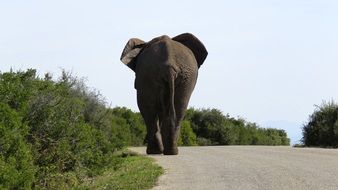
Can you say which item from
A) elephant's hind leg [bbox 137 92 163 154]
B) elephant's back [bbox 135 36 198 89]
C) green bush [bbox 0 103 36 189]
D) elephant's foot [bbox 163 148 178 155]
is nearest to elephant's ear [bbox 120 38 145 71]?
elephant's back [bbox 135 36 198 89]

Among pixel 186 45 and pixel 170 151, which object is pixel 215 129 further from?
pixel 170 151

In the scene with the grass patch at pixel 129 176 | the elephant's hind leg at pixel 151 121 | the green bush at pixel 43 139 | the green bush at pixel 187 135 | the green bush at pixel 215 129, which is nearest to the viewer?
the green bush at pixel 43 139

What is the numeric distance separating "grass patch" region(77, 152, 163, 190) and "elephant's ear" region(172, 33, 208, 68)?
608 centimetres

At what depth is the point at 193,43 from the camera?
21.5m

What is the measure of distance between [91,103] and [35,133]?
12.9 metres

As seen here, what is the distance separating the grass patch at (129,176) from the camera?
39.0 feet

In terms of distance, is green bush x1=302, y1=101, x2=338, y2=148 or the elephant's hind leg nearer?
the elephant's hind leg

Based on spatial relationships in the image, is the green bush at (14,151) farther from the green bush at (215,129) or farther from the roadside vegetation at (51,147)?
the green bush at (215,129)

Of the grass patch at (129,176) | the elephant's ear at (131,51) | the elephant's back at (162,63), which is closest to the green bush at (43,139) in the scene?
the grass patch at (129,176)

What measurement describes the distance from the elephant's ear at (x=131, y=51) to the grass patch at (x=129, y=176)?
4598 mm

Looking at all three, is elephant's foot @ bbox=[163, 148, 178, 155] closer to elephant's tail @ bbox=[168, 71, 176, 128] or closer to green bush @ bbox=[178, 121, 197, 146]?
elephant's tail @ bbox=[168, 71, 176, 128]

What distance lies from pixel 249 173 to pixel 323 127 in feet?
69.2

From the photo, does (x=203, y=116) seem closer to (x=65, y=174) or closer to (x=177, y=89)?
Answer: (x=177, y=89)

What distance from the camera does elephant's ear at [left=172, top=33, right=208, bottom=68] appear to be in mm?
21469
